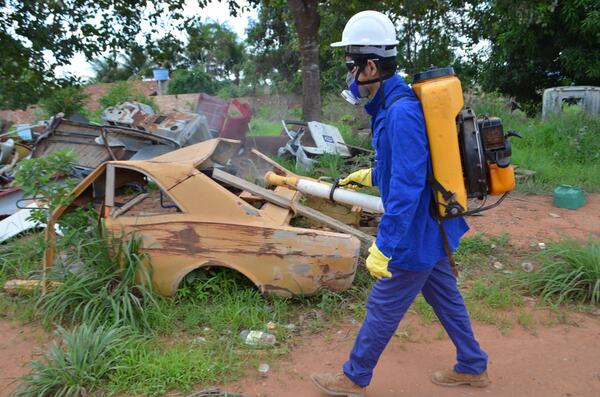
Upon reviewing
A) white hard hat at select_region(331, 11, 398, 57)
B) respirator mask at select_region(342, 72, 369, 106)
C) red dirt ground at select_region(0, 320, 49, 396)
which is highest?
white hard hat at select_region(331, 11, 398, 57)

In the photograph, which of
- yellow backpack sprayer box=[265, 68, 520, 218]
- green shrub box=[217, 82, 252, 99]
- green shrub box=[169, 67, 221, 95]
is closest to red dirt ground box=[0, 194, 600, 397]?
yellow backpack sprayer box=[265, 68, 520, 218]

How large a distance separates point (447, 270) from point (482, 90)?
1362 centimetres

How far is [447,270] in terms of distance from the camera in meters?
2.67

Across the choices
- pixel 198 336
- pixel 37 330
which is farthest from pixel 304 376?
pixel 37 330

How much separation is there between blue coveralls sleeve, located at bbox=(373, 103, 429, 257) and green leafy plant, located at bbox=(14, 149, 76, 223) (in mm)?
2838

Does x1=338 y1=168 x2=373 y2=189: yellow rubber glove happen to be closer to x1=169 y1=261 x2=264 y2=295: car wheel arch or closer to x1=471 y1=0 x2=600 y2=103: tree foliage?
x1=169 y1=261 x2=264 y2=295: car wheel arch

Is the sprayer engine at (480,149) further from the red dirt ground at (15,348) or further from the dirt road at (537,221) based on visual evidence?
the dirt road at (537,221)

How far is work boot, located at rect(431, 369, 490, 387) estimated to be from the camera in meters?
2.86

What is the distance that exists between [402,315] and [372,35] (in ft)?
4.67

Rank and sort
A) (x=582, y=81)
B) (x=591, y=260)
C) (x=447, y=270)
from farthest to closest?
1. (x=582, y=81)
2. (x=591, y=260)
3. (x=447, y=270)

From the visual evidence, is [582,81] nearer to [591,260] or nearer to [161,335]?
[591,260]

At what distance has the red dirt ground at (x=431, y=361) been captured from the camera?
292cm

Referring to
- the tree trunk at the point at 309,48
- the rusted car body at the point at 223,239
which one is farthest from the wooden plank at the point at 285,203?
the tree trunk at the point at 309,48

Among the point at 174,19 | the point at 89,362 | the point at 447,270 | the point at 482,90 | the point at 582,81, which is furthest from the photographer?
the point at 482,90
